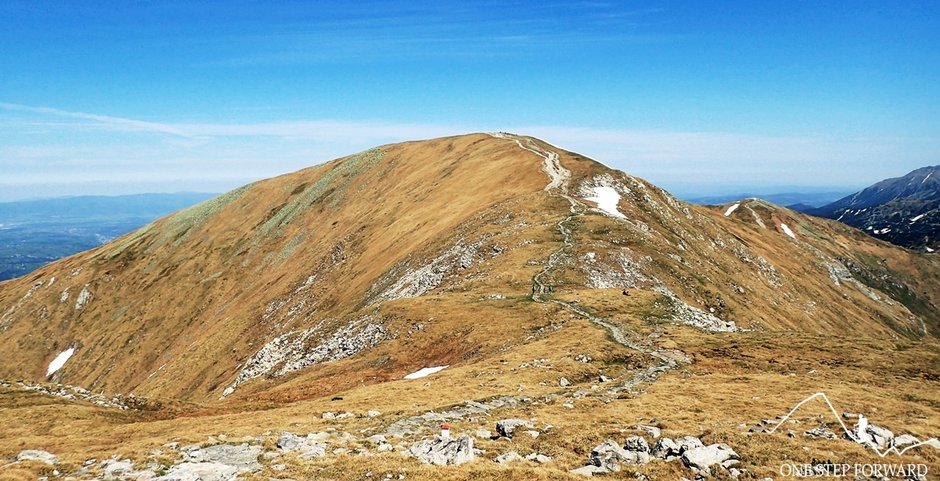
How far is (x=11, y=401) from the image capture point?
34.2m

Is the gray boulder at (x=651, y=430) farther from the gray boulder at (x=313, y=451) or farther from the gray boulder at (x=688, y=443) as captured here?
the gray boulder at (x=313, y=451)

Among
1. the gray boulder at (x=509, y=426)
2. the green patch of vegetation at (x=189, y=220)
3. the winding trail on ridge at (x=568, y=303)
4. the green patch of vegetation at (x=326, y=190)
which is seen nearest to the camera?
the gray boulder at (x=509, y=426)

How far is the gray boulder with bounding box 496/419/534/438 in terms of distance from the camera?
24797 millimetres

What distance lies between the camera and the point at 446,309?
52531mm

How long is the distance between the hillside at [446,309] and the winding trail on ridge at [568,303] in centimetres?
32

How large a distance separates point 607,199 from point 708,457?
75.4m

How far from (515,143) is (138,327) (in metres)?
110

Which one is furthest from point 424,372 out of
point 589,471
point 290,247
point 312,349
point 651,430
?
point 290,247

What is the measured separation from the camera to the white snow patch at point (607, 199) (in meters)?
83.4

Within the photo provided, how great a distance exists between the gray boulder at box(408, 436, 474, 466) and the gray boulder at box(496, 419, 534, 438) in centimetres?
277

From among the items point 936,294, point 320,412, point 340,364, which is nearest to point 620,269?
point 340,364

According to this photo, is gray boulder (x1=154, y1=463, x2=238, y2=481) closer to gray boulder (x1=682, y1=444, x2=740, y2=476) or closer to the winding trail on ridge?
gray boulder (x1=682, y1=444, x2=740, y2=476)

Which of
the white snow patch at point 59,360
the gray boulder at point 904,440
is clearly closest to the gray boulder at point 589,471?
the gray boulder at point 904,440

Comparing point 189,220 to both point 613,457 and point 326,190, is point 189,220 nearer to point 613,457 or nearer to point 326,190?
point 326,190
